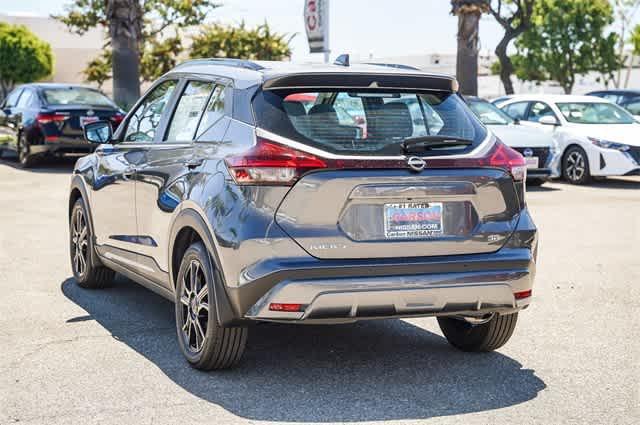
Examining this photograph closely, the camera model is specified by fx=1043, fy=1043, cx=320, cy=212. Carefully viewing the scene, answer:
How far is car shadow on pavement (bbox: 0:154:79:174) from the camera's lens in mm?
19500

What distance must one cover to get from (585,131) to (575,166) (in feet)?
2.08

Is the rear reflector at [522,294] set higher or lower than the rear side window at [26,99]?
higher

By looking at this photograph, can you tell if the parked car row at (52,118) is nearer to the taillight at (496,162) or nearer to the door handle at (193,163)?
the door handle at (193,163)

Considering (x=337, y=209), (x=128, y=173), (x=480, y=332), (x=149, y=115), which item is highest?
(x=149, y=115)

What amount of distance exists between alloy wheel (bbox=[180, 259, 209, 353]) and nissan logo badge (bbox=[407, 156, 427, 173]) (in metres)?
1.25

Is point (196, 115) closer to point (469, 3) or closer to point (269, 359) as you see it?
point (269, 359)

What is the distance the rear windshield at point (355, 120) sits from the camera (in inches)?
209

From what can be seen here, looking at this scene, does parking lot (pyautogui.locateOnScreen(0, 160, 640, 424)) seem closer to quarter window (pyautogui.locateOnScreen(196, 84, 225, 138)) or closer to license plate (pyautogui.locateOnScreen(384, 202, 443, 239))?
license plate (pyautogui.locateOnScreen(384, 202, 443, 239))

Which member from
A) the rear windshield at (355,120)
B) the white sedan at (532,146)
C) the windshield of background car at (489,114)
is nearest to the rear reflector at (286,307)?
the rear windshield at (355,120)

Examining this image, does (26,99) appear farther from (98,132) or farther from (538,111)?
(98,132)

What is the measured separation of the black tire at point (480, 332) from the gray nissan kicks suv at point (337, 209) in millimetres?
14

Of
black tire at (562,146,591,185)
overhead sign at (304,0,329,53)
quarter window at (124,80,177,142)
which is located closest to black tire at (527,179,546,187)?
black tire at (562,146,591,185)

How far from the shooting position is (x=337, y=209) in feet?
16.9

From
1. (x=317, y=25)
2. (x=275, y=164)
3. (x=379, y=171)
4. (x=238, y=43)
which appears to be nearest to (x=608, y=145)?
(x=317, y=25)
